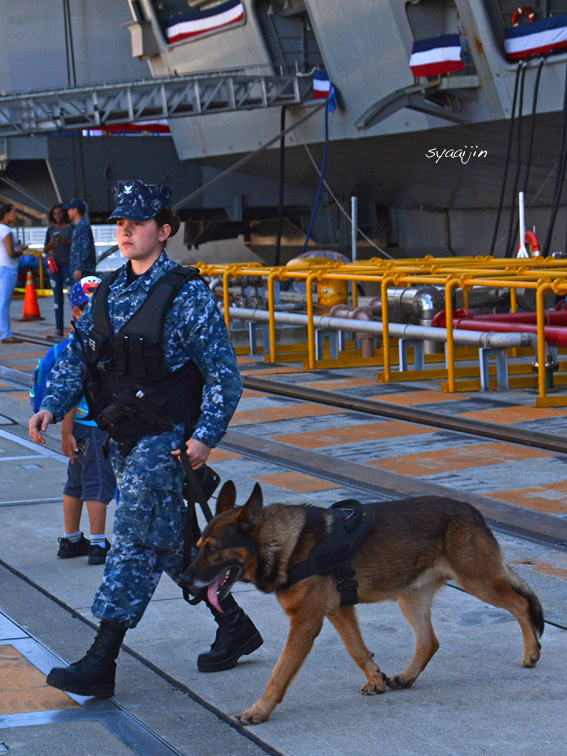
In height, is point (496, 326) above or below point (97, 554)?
above

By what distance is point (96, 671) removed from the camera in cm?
399

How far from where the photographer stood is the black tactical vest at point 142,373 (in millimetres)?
4008

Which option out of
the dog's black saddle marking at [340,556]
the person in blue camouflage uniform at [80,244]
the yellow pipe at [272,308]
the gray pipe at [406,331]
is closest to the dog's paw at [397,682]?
the dog's black saddle marking at [340,556]

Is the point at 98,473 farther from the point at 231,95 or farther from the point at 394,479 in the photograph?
the point at 231,95

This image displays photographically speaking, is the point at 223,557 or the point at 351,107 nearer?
the point at 223,557

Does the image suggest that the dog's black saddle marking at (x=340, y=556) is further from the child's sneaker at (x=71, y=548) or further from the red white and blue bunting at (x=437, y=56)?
the red white and blue bunting at (x=437, y=56)

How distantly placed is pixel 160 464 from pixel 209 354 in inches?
17.7

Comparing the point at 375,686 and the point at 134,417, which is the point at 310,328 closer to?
the point at 134,417

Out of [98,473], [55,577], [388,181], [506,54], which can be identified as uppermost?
[506,54]

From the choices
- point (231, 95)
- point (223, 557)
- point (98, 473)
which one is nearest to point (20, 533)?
point (98, 473)

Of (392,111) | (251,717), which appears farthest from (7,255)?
(251,717)

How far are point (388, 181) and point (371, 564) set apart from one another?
24047mm

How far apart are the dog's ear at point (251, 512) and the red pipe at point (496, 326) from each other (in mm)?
7059

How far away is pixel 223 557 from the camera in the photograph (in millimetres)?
3619
